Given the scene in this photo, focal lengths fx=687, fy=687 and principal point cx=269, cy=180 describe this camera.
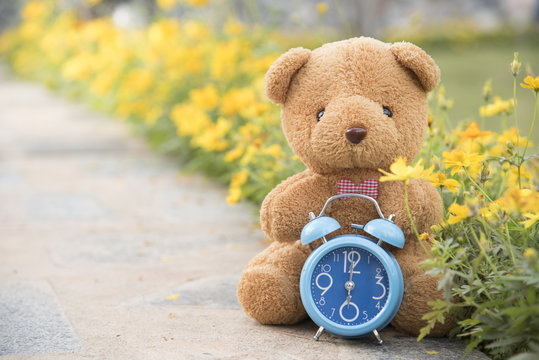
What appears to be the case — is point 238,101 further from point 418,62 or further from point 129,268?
point 418,62

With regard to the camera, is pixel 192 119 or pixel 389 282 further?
pixel 192 119

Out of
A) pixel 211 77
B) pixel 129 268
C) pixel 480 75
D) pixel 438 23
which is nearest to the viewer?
pixel 129 268

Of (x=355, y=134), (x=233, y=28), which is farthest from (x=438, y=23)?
(x=355, y=134)

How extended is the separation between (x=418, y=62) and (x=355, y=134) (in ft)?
0.92

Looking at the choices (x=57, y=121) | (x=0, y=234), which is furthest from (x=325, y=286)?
(x=57, y=121)

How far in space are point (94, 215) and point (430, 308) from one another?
205cm

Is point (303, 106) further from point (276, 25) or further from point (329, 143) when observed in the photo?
point (276, 25)

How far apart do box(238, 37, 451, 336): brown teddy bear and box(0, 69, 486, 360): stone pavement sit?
0.12 m

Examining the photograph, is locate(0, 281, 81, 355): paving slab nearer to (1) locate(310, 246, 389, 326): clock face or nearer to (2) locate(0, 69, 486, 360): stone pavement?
(2) locate(0, 69, 486, 360): stone pavement

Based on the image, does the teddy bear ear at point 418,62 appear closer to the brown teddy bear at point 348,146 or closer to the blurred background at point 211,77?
the brown teddy bear at point 348,146

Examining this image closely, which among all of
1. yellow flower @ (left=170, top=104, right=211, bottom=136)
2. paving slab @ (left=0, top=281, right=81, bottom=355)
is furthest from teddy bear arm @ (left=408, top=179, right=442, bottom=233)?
yellow flower @ (left=170, top=104, right=211, bottom=136)

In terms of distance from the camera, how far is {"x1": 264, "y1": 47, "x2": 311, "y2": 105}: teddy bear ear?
195cm

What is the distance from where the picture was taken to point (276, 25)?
4.21 m

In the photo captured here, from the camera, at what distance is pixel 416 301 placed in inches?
72.8
